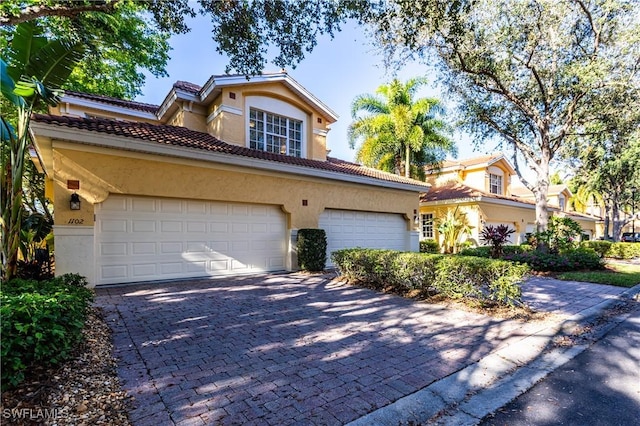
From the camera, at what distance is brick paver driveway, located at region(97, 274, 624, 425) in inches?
114

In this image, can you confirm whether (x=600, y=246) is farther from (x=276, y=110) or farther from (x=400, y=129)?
(x=276, y=110)

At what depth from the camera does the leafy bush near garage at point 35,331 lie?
2693 millimetres

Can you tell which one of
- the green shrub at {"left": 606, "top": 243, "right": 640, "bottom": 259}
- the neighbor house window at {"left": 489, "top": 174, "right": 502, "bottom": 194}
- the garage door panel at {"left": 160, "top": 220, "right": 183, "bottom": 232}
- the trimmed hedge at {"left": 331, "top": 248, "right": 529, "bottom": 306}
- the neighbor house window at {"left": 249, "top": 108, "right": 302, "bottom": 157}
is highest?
the neighbor house window at {"left": 249, "top": 108, "right": 302, "bottom": 157}

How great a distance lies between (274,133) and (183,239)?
5.95 m

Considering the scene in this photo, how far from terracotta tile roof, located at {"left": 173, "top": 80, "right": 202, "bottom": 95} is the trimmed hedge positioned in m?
9.47

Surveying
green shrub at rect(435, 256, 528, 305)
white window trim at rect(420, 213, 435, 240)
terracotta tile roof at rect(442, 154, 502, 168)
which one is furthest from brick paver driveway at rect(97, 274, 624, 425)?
terracotta tile roof at rect(442, 154, 502, 168)

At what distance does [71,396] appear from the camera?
2824 mm

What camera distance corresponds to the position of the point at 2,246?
461cm

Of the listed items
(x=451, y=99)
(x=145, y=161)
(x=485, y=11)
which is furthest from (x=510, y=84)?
(x=145, y=161)

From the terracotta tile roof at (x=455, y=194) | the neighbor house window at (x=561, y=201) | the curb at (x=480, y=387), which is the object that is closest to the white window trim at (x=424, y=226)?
the terracotta tile roof at (x=455, y=194)

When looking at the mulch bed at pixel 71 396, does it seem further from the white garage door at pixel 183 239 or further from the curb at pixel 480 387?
the white garage door at pixel 183 239

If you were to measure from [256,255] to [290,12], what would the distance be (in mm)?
7090

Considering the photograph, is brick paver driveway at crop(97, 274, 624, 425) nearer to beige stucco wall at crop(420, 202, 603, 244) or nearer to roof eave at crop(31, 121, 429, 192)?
roof eave at crop(31, 121, 429, 192)

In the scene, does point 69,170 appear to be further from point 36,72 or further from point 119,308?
point 119,308
